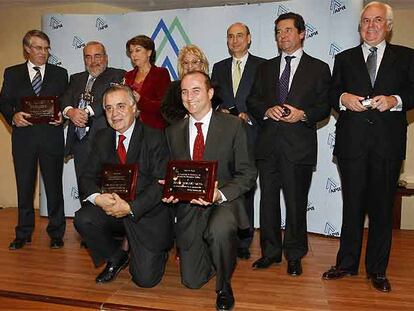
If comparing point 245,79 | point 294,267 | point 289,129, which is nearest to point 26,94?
point 245,79

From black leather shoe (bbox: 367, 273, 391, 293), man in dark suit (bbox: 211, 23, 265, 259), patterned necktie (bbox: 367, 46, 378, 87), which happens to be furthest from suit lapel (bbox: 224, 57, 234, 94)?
black leather shoe (bbox: 367, 273, 391, 293)

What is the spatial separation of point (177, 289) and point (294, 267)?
34.2 inches

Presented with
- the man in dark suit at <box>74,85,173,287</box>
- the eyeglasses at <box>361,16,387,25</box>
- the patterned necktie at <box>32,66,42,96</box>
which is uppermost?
the eyeglasses at <box>361,16,387,25</box>

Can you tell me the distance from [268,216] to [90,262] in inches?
56.8

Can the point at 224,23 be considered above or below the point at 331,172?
above

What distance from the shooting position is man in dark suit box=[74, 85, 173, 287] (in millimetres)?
3080

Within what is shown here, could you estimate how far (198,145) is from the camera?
3.05 meters

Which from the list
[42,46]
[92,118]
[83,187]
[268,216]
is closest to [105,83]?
[92,118]

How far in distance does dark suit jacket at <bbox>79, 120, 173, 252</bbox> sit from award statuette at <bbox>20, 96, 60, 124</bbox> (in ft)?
2.94

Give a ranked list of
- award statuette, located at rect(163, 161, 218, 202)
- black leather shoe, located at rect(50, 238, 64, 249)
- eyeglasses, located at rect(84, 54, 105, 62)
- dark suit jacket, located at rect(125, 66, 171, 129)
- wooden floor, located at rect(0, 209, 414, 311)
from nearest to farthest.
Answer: award statuette, located at rect(163, 161, 218, 202) < wooden floor, located at rect(0, 209, 414, 311) < dark suit jacket, located at rect(125, 66, 171, 129) < eyeglasses, located at rect(84, 54, 105, 62) < black leather shoe, located at rect(50, 238, 64, 249)

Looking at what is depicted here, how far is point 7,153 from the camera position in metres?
6.58

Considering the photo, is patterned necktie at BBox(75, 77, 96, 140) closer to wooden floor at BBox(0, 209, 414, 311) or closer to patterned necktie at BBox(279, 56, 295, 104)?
wooden floor at BBox(0, 209, 414, 311)

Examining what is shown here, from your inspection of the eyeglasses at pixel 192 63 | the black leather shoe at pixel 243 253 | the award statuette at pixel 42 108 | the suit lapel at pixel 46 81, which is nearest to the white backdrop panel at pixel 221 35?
the black leather shoe at pixel 243 253

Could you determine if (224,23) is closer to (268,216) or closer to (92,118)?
(92,118)
